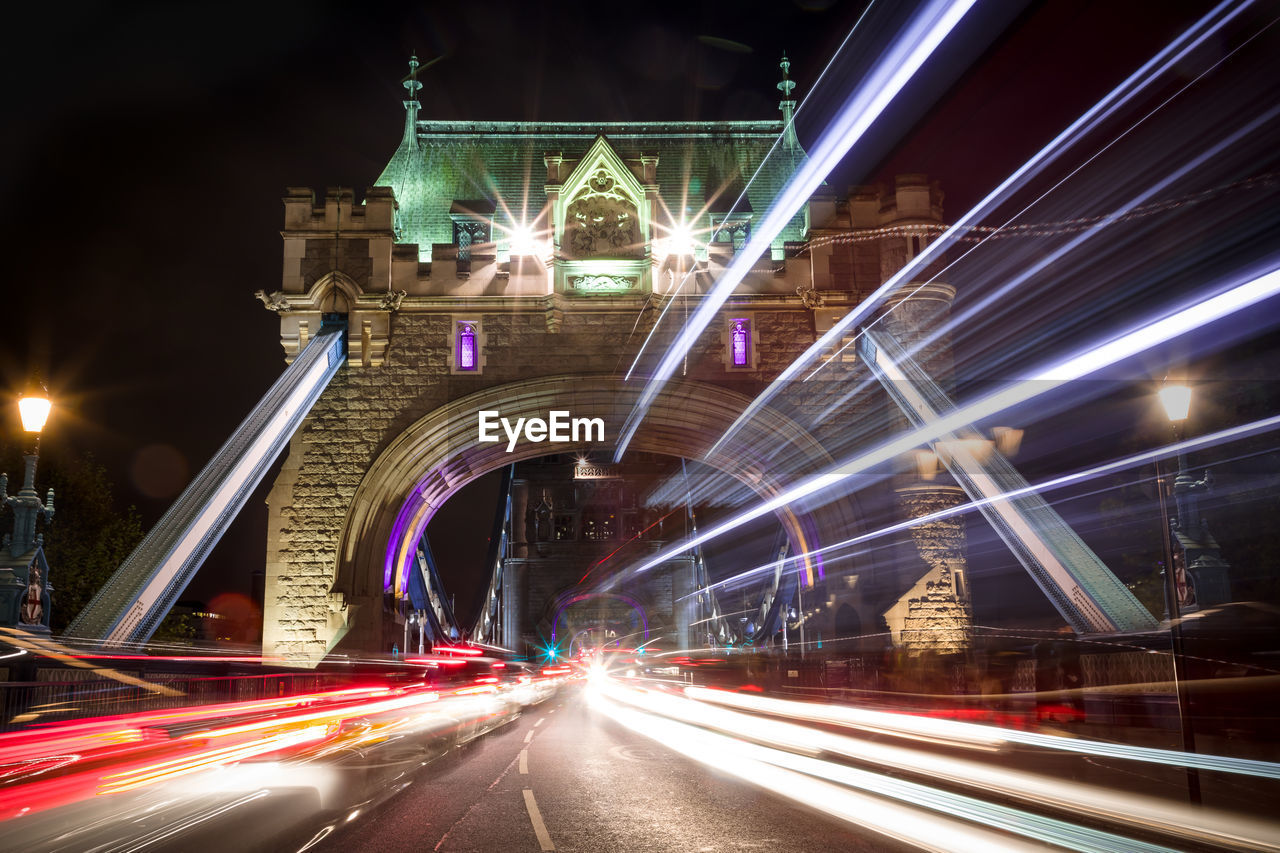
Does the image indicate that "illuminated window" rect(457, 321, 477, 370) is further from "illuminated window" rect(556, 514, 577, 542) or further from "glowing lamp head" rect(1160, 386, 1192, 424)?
"illuminated window" rect(556, 514, 577, 542)

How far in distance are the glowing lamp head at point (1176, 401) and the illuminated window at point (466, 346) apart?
1597cm

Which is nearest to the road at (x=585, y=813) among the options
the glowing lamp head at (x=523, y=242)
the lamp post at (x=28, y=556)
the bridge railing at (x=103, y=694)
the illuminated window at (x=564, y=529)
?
the bridge railing at (x=103, y=694)

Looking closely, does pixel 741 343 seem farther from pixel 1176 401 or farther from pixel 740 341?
pixel 1176 401

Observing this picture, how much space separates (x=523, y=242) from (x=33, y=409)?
14.4 m

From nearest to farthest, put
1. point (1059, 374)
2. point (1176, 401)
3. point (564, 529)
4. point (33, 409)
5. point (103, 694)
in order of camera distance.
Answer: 1. point (103, 694)
2. point (1176, 401)
3. point (33, 409)
4. point (1059, 374)
5. point (564, 529)

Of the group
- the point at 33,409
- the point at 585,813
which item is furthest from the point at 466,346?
the point at 585,813

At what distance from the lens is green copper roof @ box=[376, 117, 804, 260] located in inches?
1037

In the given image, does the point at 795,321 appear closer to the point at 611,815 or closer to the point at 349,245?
the point at 349,245

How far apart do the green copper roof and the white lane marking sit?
1961cm

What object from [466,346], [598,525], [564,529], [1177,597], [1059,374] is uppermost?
[1059,374]

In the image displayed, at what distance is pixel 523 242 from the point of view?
24.2m

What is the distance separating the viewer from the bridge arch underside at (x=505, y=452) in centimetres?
2194

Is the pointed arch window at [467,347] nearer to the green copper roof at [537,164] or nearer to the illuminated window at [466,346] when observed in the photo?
the illuminated window at [466,346]

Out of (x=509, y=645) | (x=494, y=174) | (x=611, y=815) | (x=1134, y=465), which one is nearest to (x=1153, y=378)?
(x=611, y=815)
